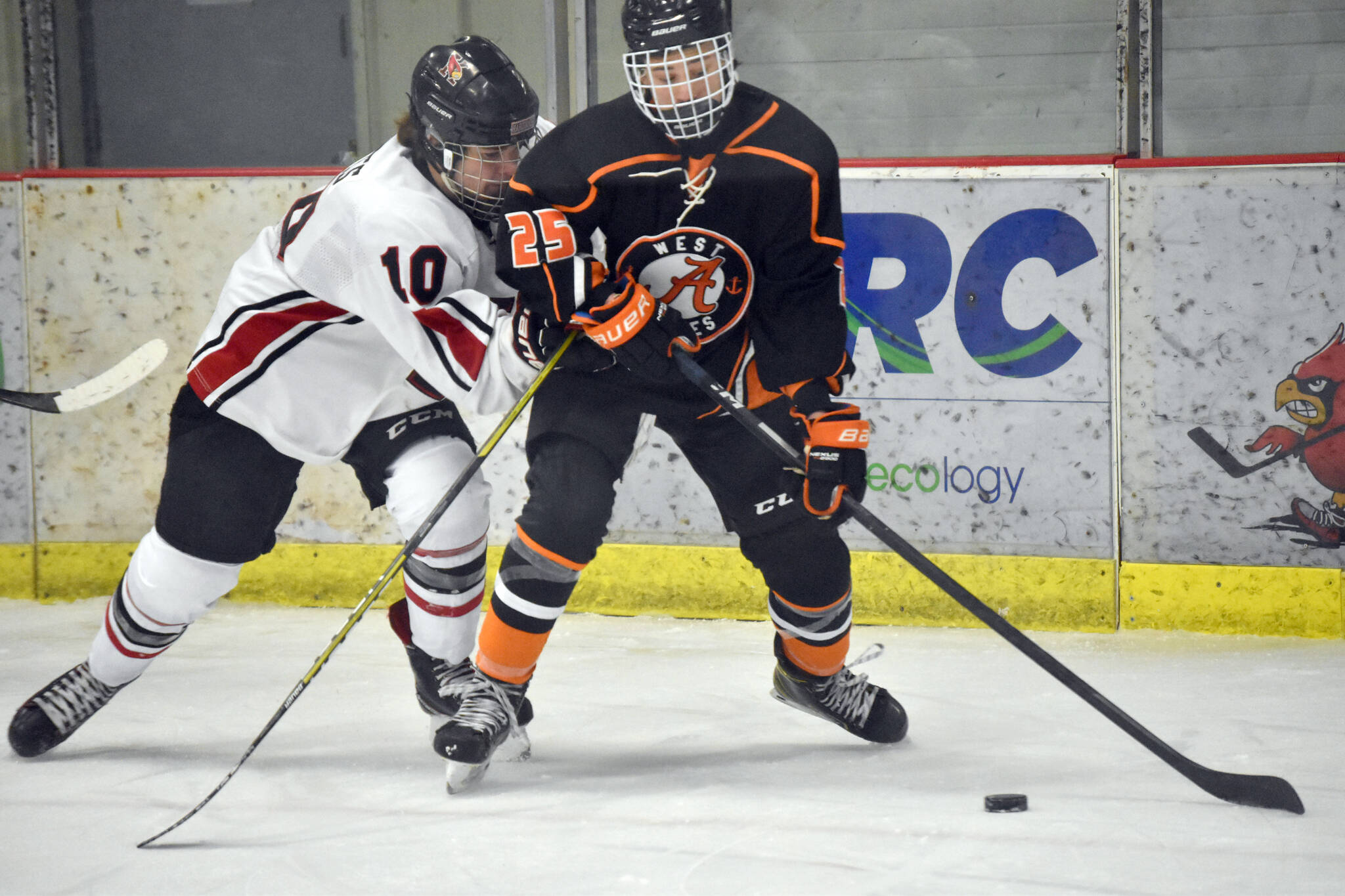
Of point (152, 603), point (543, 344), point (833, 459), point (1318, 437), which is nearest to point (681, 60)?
point (543, 344)

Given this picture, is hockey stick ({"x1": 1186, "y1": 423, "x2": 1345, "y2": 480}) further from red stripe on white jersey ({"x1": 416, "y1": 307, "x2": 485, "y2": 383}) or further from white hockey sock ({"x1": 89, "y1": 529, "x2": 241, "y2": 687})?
white hockey sock ({"x1": 89, "y1": 529, "x2": 241, "y2": 687})

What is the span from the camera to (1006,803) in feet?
5.74

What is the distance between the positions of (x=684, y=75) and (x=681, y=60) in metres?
0.02

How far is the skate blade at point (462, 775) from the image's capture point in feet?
6.12

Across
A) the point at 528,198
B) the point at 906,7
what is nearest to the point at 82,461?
the point at 528,198

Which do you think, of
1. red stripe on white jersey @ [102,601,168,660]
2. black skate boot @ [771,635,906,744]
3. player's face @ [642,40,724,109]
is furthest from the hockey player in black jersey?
red stripe on white jersey @ [102,601,168,660]

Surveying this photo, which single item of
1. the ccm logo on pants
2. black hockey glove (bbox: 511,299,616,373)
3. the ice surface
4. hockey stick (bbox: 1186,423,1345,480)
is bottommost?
the ice surface

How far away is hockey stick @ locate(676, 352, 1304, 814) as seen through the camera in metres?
1.73

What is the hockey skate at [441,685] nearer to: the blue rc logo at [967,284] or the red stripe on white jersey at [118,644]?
the red stripe on white jersey at [118,644]

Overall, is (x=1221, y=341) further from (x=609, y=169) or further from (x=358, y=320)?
(x=358, y=320)

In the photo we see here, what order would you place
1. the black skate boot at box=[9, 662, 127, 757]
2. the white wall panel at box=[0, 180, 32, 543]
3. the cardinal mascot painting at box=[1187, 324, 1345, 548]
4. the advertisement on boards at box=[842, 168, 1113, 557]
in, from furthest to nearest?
the white wall panel at box=[0, 180, 32, 543] < the advertisement on boards at box=[842, 168, 1113, 557] < the cardinal mascot painting at box=[1187, 324, 1345, 548] < the black skate boot at box=[9, 662, 127, 757]

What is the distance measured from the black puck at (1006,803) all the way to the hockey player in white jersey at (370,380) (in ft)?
2.66

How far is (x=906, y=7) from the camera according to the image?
321 centimetres

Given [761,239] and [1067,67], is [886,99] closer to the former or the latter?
[1067,67]
